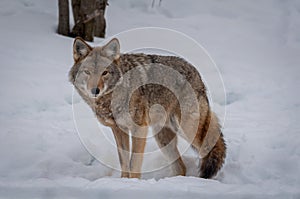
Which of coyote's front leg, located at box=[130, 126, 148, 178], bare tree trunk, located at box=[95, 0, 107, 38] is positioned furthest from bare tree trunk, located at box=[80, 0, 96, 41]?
coyote's front leg, located at box=[130, 126, 148, 178]

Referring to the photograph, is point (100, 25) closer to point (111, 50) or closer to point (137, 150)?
point (111, 50)

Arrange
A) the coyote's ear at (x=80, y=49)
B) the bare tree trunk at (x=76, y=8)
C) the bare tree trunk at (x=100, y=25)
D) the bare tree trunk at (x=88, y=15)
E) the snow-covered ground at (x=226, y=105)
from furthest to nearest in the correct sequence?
the bare tree trunk at (x=100, y=25) < the bare tree trunk at (x=76, y=8) < the bare tree trunk at (x=88, y=15) < the coyote's ear at (x=80, y=49) < the snow-covered ground at (x=226, y=105)

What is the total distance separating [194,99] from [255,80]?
3559 millimetres

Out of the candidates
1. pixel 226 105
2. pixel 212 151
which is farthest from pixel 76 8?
pixel 212 151

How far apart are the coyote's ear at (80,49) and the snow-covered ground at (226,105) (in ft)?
3.80

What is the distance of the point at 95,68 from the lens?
4.16 metres

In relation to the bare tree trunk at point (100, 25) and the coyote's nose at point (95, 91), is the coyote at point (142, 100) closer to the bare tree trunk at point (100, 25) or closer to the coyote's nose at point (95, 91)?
the coyote's nose at point (95, 91)

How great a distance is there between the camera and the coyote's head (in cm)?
412

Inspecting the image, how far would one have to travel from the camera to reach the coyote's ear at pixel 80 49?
4.20 meters

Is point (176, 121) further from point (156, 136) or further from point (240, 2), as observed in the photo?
point (240, 2)

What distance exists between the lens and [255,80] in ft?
25.1

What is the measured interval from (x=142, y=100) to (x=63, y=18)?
487 cm

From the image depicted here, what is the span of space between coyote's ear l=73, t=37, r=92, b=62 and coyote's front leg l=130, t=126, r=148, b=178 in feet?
3.14

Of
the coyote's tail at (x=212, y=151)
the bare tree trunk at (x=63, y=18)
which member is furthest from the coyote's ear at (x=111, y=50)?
the bare tree trunk at (x=63, y=18)
